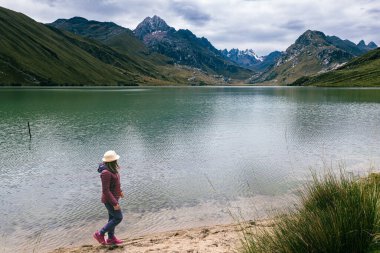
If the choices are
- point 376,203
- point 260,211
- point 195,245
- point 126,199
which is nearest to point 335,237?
point 376,203

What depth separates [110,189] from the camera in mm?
14242

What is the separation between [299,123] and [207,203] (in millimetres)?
43525

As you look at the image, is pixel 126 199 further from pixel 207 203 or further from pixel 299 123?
pixel 299 123

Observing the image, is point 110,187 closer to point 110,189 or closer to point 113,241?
point 110,189

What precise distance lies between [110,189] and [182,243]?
3.83 metres

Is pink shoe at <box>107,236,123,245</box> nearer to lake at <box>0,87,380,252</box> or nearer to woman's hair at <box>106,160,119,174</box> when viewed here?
lake at <box>0,87,380,252</box>

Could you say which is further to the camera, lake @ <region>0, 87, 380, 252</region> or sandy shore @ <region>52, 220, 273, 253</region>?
lake @ <region>0, 87, 380, 252</region>

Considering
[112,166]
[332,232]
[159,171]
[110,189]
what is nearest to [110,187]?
[110,189]

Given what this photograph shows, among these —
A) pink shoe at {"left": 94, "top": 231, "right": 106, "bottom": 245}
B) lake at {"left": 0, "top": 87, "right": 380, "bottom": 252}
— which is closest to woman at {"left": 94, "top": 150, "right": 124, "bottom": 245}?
pink shoe at {"left": 94, "top": 231, "right": 106, "bottom": 245}

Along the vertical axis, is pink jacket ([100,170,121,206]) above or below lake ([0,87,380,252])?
above

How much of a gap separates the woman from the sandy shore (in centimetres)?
50

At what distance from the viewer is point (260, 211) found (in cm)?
1923

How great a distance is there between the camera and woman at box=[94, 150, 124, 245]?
1362cm

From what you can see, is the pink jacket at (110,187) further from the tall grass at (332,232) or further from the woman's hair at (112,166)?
the tall grass at (332,232)
